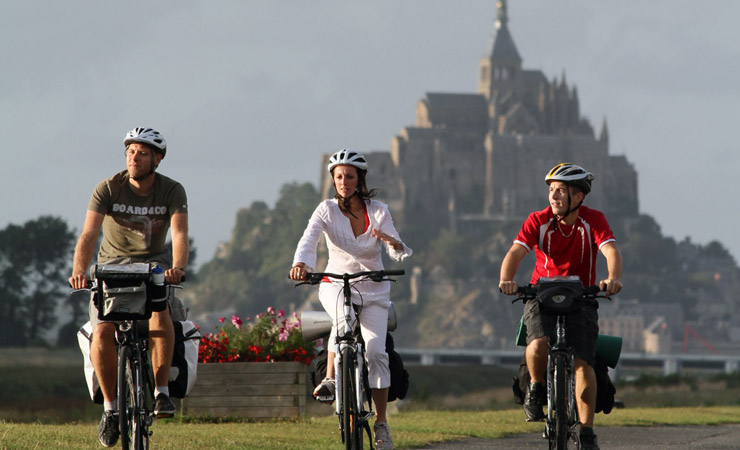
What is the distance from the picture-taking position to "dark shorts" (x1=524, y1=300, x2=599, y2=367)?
26.1 feet

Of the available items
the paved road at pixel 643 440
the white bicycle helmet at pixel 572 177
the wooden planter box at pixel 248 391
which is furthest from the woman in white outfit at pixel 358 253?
the wooden planter box at pixel 248 391

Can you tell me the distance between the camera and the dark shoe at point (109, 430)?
7.67 m

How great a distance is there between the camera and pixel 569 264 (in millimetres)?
8234

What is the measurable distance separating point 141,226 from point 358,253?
136cm

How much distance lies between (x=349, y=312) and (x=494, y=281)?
161687 millimetres

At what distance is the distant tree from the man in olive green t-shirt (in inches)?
3252

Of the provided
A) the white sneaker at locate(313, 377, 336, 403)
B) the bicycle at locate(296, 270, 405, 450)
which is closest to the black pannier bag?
the bicycle at locate(296, 270, 405, 450)

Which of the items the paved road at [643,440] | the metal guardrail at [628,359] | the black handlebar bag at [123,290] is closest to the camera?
the black handlebar bag at [123,290]

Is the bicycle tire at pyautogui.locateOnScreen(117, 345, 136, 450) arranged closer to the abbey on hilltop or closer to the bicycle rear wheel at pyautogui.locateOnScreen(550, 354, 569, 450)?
the bicycle rear wheel at pyautogui.locateOnScreen(550, 354, 569, 450)

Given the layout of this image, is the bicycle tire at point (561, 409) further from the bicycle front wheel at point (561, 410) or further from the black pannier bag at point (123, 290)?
the black pannier bag at point (123, 290)

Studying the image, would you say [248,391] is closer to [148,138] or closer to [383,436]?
[383,436]

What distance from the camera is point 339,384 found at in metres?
7.97

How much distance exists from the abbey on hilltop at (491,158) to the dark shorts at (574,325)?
14351cm

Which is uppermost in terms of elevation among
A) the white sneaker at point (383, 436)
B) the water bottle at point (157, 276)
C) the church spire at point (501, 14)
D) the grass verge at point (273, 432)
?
the church spire at point (501, 14)
